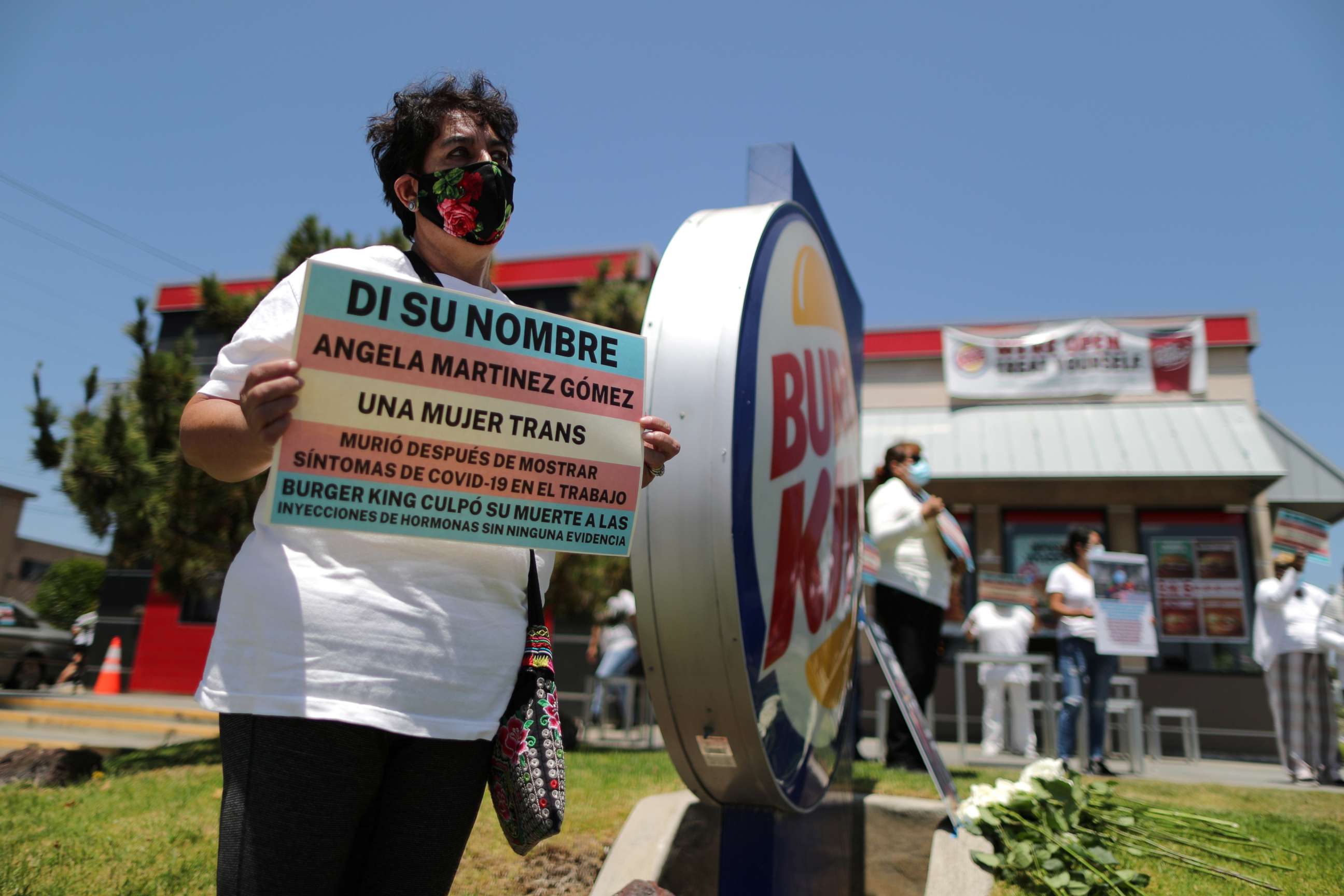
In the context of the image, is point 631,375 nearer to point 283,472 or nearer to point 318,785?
point 283,472

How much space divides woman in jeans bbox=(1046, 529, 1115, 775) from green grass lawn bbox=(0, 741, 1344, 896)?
3.82 feet

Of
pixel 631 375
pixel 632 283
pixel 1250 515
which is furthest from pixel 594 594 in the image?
pixel 1250 515

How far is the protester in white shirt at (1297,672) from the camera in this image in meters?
6.62

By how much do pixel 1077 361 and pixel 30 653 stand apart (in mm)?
17048

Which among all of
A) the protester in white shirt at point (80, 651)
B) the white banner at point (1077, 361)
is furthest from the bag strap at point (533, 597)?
the protester in white shirt at point (80, 651)

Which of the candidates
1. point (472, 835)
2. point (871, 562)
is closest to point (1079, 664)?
point (871, 562)

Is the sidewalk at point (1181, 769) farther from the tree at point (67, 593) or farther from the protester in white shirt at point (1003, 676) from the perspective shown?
the tree at point (67, 593)

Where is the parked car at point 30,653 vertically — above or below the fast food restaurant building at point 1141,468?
below

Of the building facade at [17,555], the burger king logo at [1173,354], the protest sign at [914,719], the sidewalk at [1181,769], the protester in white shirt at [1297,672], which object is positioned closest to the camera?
the protest sign at [914,719]

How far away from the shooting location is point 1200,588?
1207cm

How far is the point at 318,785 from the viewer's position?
4.48ft

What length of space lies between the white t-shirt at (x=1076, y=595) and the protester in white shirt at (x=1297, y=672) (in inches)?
48.3

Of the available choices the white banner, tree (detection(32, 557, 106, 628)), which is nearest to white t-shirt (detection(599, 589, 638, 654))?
the white banner

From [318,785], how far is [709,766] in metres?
1.41
